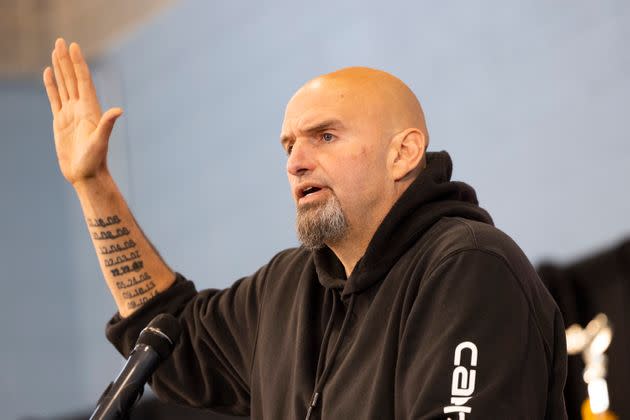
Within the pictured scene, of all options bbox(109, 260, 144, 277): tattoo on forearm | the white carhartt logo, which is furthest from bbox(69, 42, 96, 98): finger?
the white carhartt logo

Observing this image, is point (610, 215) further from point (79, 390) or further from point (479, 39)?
point (79, 390)

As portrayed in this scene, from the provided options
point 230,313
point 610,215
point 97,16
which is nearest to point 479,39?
A: point 610,215

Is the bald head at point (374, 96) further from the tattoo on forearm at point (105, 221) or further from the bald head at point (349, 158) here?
the tattoo on forearm at point (105, 221)

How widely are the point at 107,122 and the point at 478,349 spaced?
0.98 metres

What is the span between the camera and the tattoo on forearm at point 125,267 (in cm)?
241

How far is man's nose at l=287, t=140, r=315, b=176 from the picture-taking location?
2.02 metres

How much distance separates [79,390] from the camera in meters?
6.07

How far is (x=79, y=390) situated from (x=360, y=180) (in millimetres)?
4422

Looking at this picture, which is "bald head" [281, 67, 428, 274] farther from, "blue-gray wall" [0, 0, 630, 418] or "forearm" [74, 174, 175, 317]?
"blue-gray wall" [0, 0, 630, 418]

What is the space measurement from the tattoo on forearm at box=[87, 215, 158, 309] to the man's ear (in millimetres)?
688

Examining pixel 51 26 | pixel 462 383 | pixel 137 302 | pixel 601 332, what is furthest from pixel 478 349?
pixel 51 26

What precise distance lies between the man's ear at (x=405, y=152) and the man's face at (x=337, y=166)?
0.07ft

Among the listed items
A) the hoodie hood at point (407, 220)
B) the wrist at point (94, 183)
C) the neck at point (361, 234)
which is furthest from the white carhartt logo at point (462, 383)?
the wrist at point (94, 183)

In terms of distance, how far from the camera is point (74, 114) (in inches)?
94.0
